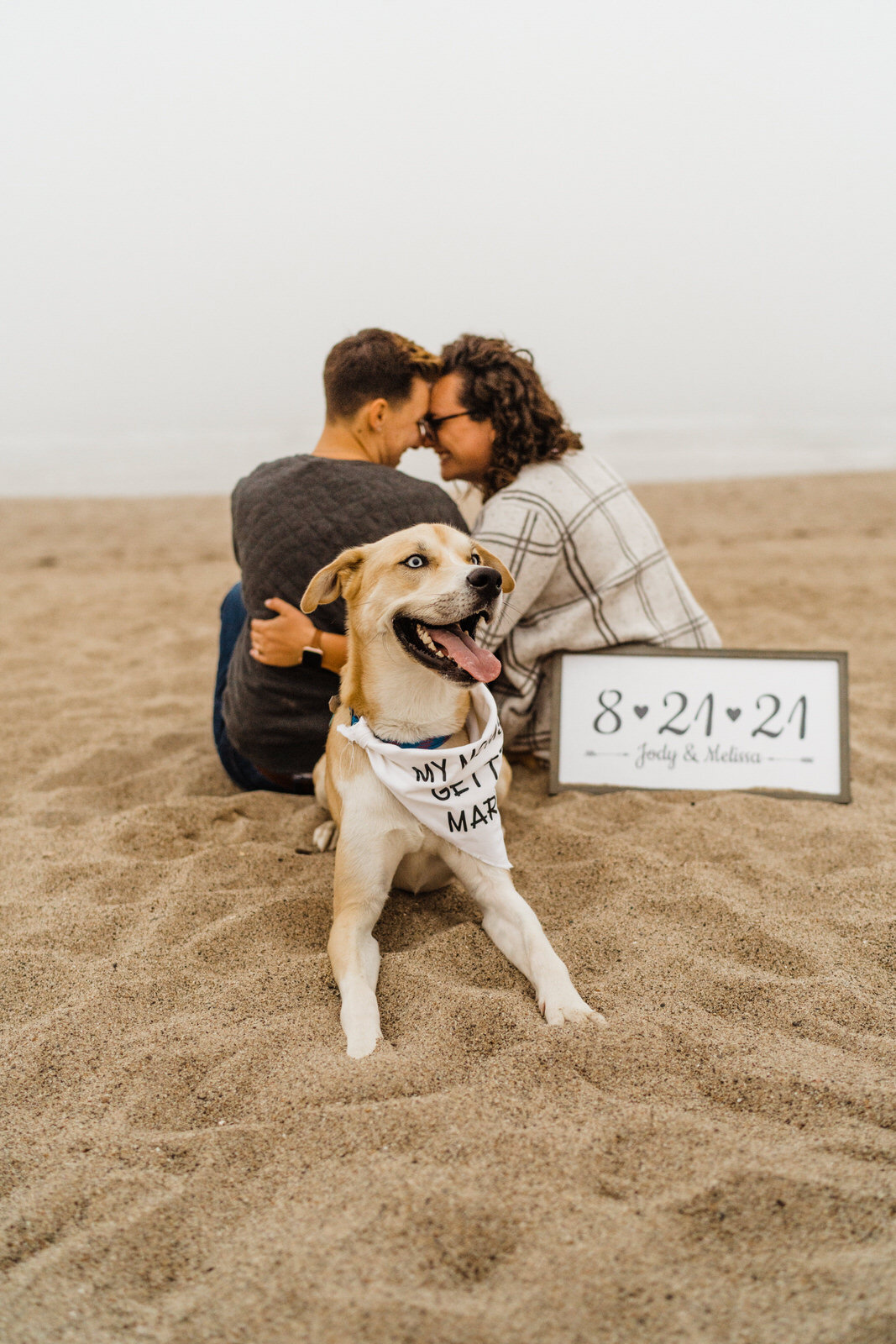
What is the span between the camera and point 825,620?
7621 millimetres

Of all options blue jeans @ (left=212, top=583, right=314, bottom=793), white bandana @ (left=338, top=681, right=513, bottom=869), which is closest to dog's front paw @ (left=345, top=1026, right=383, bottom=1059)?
white bandana @ (left=338, top=681, right=513, bottom=869)

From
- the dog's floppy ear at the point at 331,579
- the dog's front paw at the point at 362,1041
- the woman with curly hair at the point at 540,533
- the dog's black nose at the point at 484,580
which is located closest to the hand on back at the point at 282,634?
the dog's floppy ear at the point at 331,579

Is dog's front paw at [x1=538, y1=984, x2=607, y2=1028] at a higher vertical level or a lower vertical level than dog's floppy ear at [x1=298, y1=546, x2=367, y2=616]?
lower

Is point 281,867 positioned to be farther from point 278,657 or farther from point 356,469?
point 356,469

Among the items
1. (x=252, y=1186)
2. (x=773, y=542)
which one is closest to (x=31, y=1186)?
(x=252, y=1186)

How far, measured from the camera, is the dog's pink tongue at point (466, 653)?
7.99ft

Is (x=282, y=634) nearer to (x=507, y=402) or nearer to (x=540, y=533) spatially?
(x=540, y=533)

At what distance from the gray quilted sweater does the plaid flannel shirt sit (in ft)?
1.19

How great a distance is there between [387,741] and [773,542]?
37.8ft

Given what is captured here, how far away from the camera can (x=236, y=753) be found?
3.95 meters

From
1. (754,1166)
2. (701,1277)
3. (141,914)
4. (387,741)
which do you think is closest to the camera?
(701,1277)

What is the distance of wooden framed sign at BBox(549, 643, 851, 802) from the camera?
375 centimetres

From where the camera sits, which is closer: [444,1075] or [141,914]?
[444,1075]

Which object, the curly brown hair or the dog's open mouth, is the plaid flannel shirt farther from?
the dog's open mouth
